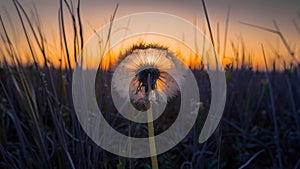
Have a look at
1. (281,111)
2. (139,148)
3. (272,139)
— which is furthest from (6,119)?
(281,111)

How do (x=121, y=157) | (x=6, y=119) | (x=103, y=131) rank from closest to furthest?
1. (x=121, y=157)
2. (x=103, y=131)
3. (x=6, y=119)

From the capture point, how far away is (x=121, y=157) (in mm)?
637

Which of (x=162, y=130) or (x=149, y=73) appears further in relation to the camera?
(x=162, y=130)

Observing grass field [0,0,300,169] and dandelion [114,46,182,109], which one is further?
grass field [0,0,300,169]

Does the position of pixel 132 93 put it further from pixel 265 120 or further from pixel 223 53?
pixel 265 120

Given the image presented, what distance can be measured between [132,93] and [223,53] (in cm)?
60

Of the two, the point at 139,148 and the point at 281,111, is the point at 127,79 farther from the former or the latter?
the point at 281,111

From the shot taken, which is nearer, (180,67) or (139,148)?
(180,67)

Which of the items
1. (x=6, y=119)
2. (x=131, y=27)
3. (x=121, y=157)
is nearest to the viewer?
(x=121, y=157)

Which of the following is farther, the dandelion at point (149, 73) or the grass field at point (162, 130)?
the grass field at point (162, 130)

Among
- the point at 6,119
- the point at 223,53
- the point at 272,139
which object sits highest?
the point at 223,53

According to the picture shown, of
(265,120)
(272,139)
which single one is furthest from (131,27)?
(265,120)

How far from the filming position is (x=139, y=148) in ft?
3.47

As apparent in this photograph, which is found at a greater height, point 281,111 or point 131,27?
point 131,27
